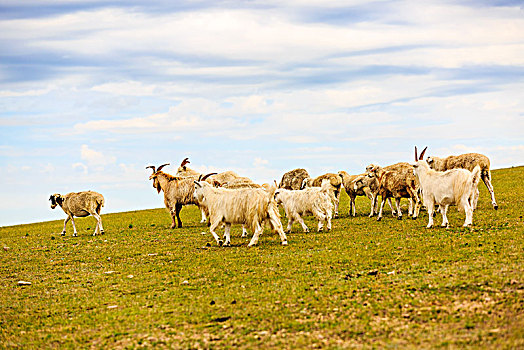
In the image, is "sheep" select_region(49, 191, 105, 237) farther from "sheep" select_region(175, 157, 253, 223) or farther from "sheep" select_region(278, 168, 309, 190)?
"sheep" select_region(278, 168, 309, 190)

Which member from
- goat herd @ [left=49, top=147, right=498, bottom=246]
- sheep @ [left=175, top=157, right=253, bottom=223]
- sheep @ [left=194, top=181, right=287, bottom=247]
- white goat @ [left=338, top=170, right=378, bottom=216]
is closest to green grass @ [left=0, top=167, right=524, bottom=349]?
sheep @ [left=194, top=181, right=287, bottom=247]

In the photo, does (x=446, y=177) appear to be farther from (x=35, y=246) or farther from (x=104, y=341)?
(x=35, y=246)

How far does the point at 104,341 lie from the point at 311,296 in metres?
4.10

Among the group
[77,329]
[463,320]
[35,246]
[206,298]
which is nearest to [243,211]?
[206,298]

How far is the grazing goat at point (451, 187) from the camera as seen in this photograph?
17156 millimetres

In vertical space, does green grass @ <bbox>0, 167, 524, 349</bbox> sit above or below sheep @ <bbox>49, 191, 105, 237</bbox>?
below

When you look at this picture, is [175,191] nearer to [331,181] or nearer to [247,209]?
[331,181]

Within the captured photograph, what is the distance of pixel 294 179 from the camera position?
3119 centimetres

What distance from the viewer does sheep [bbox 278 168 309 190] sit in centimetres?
3098

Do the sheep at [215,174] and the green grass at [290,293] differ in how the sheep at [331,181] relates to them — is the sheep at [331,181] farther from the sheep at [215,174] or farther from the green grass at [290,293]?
the green grass at [290,293]

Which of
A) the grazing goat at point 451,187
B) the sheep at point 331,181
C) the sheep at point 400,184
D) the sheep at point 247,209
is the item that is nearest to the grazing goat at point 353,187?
the sheep at point 331,181

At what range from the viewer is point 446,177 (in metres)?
17.7

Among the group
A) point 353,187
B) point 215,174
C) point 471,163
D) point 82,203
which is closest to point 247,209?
point 353,187

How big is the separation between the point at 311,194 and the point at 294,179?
1057cm
